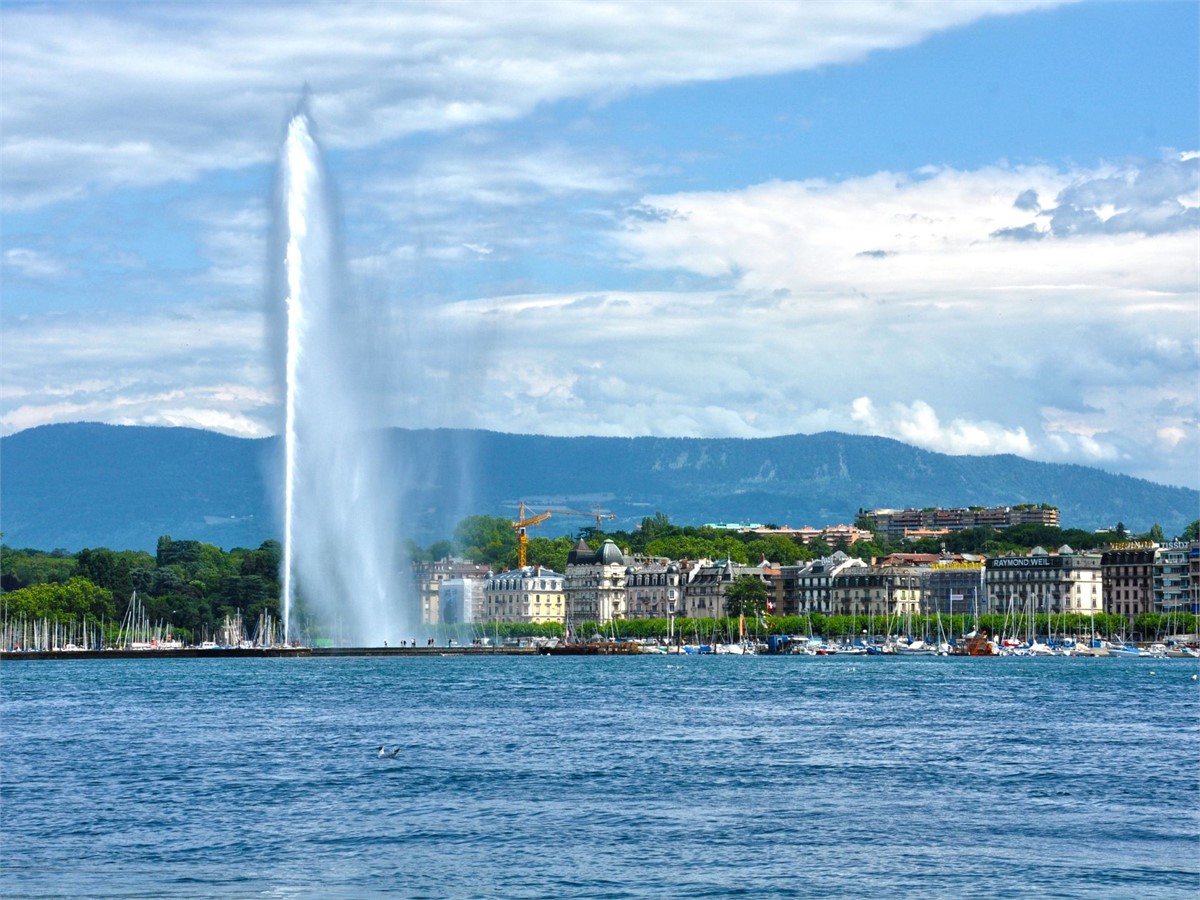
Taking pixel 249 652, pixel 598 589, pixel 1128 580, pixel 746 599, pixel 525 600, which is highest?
pixel 1128 580

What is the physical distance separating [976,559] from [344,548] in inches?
4284

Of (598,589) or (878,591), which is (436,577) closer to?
(598,589)

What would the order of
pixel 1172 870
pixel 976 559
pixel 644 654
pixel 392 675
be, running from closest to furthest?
1. pixel 1172 870
2. pixel 392 675
3. pixel 644 654
4. pixel 976 559

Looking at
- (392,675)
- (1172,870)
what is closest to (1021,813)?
(1172,870)

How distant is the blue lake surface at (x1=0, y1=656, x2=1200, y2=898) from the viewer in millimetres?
24516

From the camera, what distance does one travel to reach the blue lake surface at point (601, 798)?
80.4 ft

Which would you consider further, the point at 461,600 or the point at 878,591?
the point at 461,600

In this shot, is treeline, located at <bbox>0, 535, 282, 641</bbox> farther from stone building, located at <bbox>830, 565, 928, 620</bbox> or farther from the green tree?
stone building, located at <bbox>830, 565, 928, 620</bbox>

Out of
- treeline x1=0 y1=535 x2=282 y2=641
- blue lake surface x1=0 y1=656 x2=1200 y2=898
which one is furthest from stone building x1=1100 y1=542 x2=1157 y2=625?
blue lake surface x1=0 y1=656 x2=1200 y2=898

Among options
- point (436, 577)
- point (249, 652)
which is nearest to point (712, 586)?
point (436, 577)

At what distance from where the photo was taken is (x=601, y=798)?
32.0 meters

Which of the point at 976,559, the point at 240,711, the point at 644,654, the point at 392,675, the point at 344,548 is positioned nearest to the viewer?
the point at 240,711

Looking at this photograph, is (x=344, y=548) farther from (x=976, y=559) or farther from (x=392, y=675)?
(x=976, y=559)

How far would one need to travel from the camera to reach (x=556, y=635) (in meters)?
171
